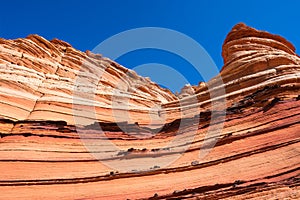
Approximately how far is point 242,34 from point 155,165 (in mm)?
15116

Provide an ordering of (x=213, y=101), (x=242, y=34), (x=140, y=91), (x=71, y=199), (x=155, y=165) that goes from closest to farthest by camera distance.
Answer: (x=71, y=199)
(x=155, y=165)
(x=213, y=101)
(x=242, y=34)
(x=140, y=91)

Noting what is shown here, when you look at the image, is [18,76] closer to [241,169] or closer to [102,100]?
[102,100]

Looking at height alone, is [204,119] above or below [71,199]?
above

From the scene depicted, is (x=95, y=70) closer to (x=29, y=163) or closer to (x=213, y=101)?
(x=213, y=101)

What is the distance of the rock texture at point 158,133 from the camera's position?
1260 cm

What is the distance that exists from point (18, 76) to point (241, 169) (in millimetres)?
16242

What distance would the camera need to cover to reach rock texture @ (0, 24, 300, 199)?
12.6 metres

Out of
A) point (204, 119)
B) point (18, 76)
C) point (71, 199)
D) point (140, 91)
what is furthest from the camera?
point (140, 91)

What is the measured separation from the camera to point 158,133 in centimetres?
1869

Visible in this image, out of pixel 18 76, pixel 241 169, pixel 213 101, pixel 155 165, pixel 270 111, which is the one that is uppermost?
pixel 18 76

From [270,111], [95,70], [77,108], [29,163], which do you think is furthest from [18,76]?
[270,111]

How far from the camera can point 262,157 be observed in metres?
13.1

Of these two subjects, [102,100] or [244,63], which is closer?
[244,63]

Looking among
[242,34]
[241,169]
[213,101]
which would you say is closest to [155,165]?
[241,169]
